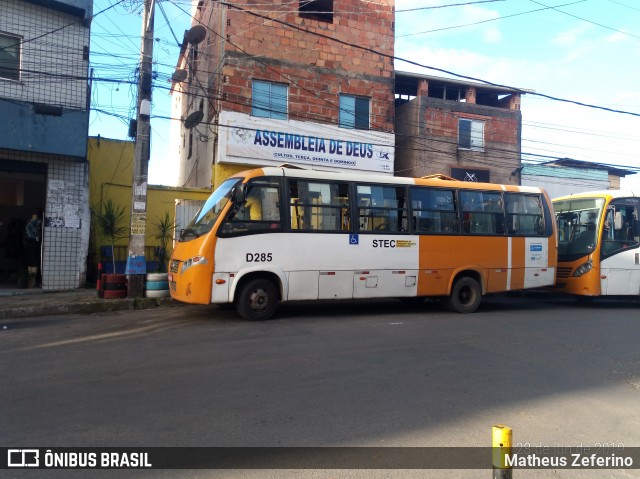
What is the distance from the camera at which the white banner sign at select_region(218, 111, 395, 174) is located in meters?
17.1

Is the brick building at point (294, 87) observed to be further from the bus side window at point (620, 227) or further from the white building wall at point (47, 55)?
the bus side window at point (620, 227)

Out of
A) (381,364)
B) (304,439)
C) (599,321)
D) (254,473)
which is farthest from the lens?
(599,321)

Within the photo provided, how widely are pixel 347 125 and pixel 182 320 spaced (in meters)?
12.0

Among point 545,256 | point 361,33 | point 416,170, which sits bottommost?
point 545,256

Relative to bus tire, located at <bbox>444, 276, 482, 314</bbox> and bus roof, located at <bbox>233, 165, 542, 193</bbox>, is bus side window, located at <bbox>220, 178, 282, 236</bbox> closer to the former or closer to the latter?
bus roof, located at <bbox>233, 165, 542, 193</bbox>

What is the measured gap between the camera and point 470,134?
75.5 feet

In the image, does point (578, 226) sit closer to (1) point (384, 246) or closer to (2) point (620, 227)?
(2) point (620, 227)

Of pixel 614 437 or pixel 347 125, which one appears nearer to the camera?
pixel 614 437

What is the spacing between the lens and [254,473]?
3.46 meters

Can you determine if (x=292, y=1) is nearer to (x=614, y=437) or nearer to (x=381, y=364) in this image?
(x=381, y=364)

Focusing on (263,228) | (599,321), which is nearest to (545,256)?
(599,321)

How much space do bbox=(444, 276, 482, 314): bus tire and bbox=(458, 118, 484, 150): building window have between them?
1318 cm

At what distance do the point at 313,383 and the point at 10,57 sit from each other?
1183 cm

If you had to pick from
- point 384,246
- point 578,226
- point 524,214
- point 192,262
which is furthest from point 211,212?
point 578,226
